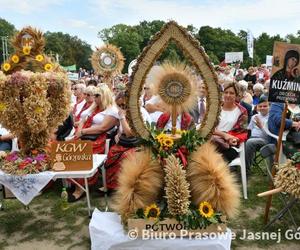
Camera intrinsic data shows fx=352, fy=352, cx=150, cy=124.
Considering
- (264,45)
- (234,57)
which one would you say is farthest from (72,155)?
(264,45)

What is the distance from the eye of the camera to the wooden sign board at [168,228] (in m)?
2.77

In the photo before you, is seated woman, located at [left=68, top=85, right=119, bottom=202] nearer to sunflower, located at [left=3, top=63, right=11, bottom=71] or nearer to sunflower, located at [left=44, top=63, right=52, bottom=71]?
sunflower, located at [left=44, top=63, right=52, bottom=71]

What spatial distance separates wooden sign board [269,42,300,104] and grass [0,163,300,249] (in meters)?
1.36

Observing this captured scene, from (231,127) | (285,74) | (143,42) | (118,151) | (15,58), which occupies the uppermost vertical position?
(143,42)

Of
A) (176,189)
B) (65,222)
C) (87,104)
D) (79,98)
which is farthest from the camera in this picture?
(79,98)

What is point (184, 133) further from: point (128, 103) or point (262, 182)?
point (262, 182)

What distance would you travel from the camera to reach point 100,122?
4801 millimetres

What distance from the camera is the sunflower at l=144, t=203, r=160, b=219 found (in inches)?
110

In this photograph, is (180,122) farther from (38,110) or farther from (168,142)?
(38,110)

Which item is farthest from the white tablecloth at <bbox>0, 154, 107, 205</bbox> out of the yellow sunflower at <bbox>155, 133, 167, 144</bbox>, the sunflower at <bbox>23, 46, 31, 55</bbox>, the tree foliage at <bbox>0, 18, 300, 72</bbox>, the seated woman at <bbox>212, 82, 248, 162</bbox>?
the tree foliage at <bbox>0, 18, 300, 72</bbox>

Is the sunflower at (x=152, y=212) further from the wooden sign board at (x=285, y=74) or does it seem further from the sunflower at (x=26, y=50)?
the sunflower at (x=26, y=50)

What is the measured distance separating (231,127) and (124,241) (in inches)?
91.7

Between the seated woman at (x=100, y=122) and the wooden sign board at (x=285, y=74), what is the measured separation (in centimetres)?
209

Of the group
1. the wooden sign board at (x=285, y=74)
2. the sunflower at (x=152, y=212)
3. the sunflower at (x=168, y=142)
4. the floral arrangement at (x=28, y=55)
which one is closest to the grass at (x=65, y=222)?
the sunflower at (x=152, y=212)
